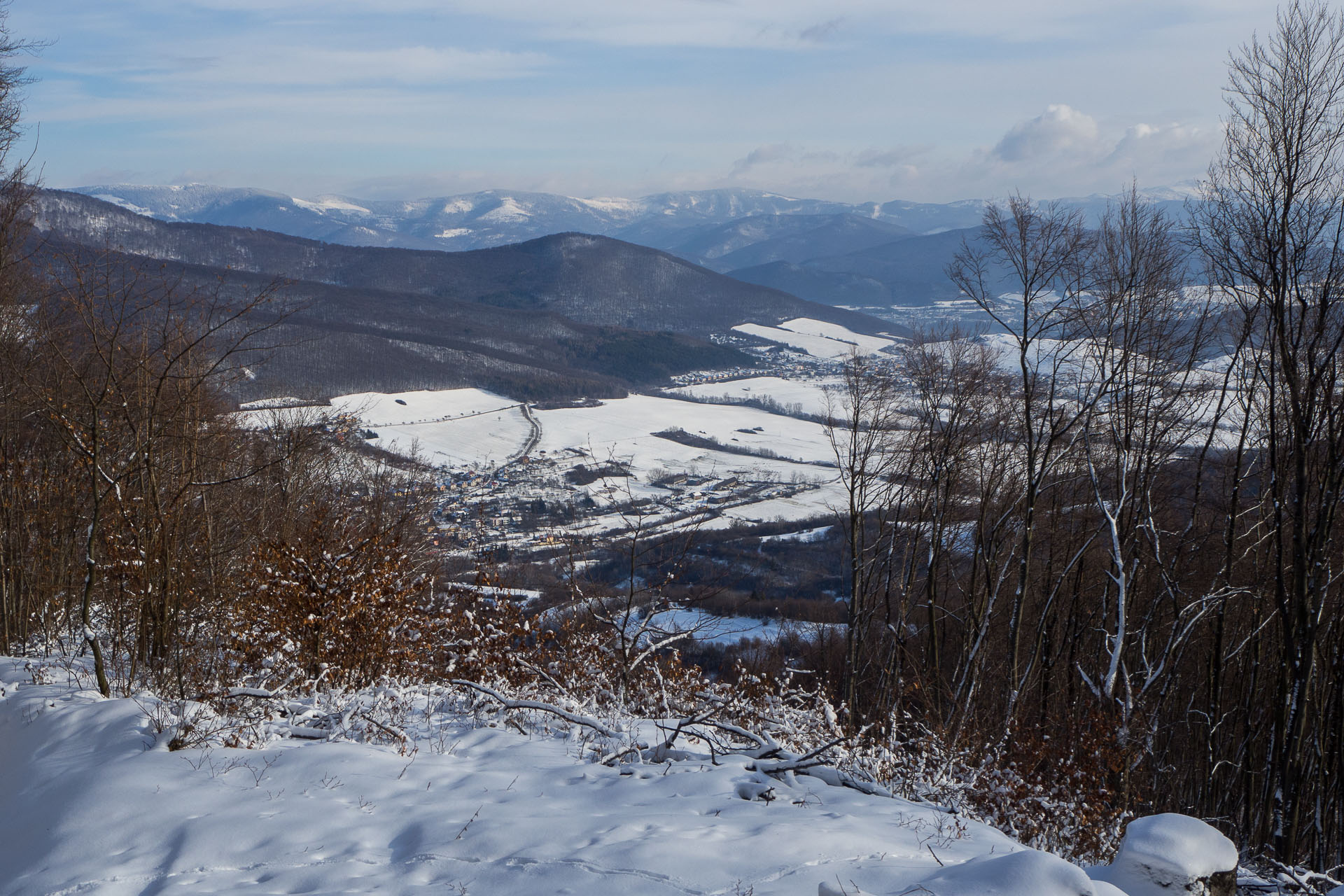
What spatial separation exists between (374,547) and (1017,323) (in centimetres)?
1061

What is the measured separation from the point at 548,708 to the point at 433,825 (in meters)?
1.87

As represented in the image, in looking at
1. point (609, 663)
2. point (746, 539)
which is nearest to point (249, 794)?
point (609, 663)

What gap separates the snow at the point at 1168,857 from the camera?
306 cm

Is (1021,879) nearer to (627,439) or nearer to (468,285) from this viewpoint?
(627,439)

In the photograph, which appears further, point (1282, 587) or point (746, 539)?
point (746, 539)

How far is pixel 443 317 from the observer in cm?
13638

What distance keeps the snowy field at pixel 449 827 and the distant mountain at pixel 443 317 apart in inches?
435

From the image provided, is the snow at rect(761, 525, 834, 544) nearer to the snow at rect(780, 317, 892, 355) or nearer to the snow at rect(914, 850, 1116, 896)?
the snow at rect(914, 850, 1116, 896)

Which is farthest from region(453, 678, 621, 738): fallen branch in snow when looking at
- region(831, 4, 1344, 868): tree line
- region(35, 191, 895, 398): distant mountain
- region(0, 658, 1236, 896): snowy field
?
region(35, 191, 895, 398): distant mountain

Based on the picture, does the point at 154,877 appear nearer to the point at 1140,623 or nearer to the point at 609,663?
the point at 609,663

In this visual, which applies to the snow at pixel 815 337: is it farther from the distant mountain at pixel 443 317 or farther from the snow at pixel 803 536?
the snow at pixel 803 536

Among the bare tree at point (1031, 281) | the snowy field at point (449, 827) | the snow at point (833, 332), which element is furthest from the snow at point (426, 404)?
the snow at point (833, 332)

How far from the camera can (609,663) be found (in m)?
8.56

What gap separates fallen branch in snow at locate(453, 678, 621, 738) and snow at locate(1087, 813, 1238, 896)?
3611mm
